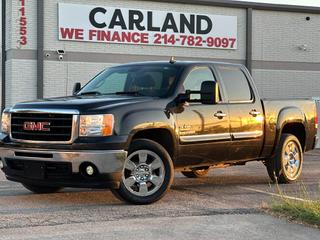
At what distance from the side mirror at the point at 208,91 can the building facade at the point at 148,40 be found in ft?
43.1

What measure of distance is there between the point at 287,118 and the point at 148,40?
42.2 ft

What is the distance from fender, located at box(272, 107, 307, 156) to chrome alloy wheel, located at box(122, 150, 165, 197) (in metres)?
2.89

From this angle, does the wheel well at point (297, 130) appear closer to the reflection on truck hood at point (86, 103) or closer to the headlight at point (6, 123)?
the reflection on truck hood at point (86, 103)

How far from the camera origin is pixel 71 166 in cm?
722

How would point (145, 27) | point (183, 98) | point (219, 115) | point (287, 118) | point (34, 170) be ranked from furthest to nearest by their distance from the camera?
point (145, 27)
point (287, 118)
point (219, 115)
point (183, 98)
point (34, 170)

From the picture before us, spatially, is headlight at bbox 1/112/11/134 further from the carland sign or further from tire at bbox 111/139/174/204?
the carland sign

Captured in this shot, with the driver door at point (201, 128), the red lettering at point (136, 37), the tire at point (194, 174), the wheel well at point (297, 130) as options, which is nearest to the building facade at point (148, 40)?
the red lettering at point (136, 37)

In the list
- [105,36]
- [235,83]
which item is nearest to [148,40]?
[105,36]

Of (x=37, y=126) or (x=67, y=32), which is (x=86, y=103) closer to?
(x=37, y=126)

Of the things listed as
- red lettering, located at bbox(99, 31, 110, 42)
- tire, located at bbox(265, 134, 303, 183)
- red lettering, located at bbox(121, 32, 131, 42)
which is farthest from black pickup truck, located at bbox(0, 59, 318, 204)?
red lettering, located at bbox(121, 32, 131, 42)

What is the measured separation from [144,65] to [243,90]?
1660mm

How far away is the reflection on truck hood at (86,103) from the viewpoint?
732cm

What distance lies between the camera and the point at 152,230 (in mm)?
6164

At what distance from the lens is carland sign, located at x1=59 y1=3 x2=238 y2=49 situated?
69.3ft
